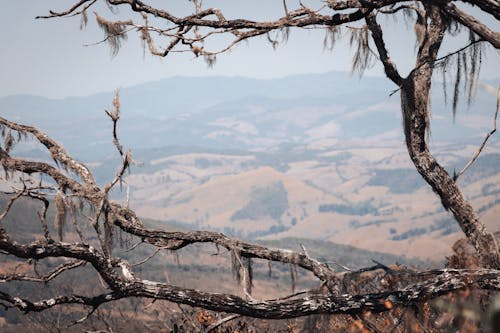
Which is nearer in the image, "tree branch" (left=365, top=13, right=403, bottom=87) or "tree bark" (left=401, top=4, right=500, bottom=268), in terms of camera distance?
"tree bark" (left=401, top=4, right=500, bottom=268)

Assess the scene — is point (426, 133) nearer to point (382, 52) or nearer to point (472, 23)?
point (382, 52)

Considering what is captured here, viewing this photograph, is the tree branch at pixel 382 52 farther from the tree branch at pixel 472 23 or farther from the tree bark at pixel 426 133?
the tree branch at pixel 472 23

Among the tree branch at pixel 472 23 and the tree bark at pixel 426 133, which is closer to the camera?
the tree branch at pixel 472 23

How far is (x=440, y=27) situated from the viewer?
511 centimetres

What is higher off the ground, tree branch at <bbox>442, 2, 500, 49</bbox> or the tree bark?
tree branch at <bbox>442, 2, 500, 49</bbox>

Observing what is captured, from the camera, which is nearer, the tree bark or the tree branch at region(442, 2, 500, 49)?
the tree branch at region(442, 2, 500, 49)

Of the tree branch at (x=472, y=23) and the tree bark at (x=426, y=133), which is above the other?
the tree branch at (x=472, y=23)

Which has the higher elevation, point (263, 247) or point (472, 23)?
point (472, 23)

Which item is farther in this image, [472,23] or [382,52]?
[382,52]

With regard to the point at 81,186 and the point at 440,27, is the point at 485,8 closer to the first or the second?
the point at 440,27

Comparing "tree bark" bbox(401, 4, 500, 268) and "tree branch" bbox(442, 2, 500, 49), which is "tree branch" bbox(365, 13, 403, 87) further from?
"tree branch" bbox(442, 2, 500, 49)

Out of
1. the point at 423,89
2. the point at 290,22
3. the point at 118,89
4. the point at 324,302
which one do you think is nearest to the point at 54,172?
the point at 118,89

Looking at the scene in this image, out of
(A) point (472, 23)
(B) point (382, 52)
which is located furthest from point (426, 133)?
(A) point (472, 23)

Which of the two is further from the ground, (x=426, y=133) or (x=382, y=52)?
(x=382, y=52)
